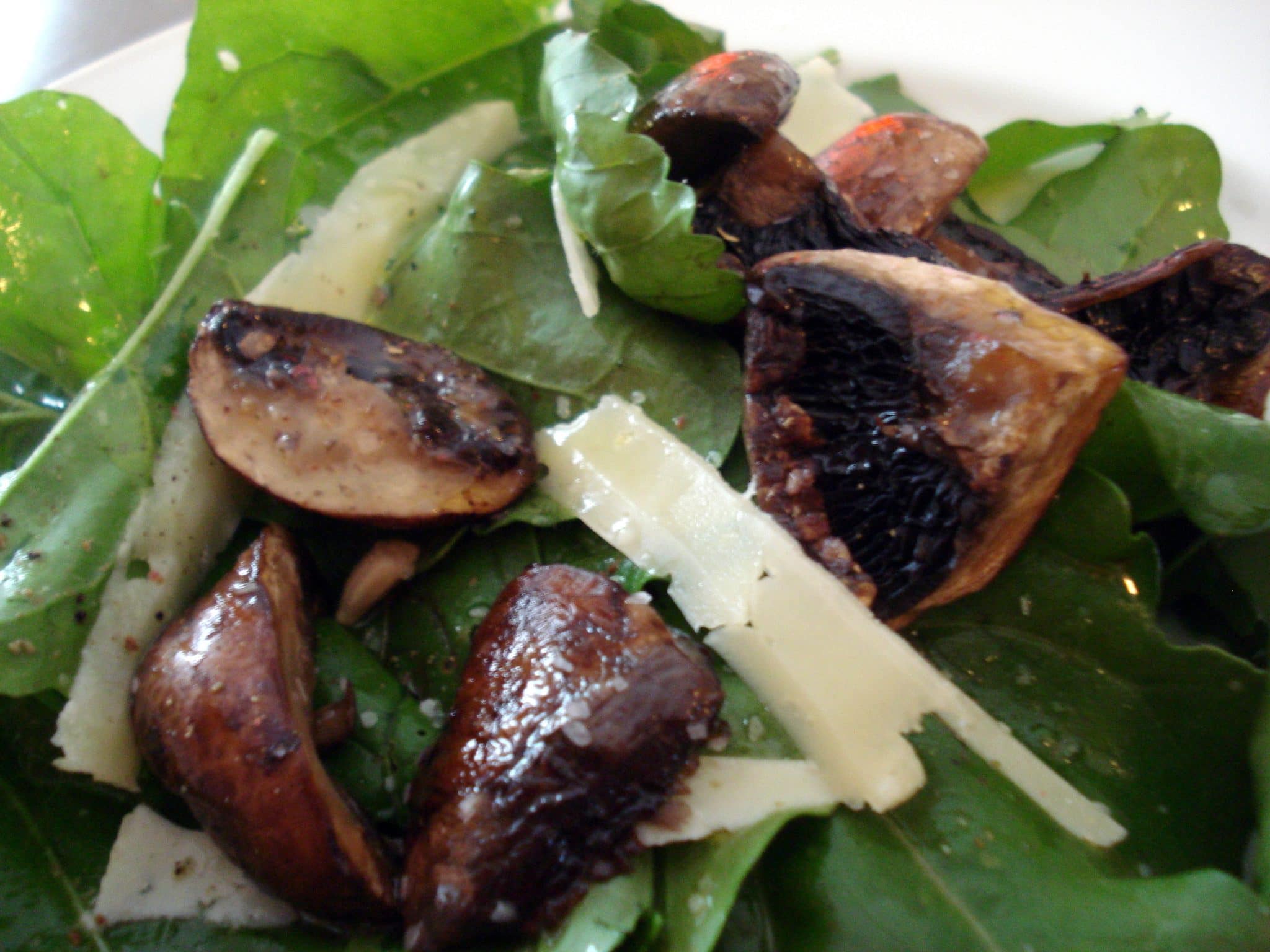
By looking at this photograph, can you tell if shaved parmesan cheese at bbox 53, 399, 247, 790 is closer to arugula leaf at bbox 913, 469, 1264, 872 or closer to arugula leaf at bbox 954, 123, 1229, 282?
arugula leaf at bbox 913, 469, 1264, 872

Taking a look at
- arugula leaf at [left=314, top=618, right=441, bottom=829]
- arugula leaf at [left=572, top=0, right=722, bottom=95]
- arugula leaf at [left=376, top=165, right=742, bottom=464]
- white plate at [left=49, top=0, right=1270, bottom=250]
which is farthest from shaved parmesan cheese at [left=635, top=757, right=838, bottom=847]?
white plate at [left=49, top=0, right=1270, bottom=250]

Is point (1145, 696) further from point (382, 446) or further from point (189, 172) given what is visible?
point (189, 172)

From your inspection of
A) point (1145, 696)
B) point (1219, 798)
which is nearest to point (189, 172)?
point (1145, 696)

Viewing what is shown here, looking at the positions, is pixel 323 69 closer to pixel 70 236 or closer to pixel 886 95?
pixel 70 236

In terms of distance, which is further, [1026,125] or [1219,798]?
[1026,125]

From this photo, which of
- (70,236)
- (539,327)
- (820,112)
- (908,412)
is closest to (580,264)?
(539,327)

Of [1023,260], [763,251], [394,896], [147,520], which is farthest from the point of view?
[1023,260]
